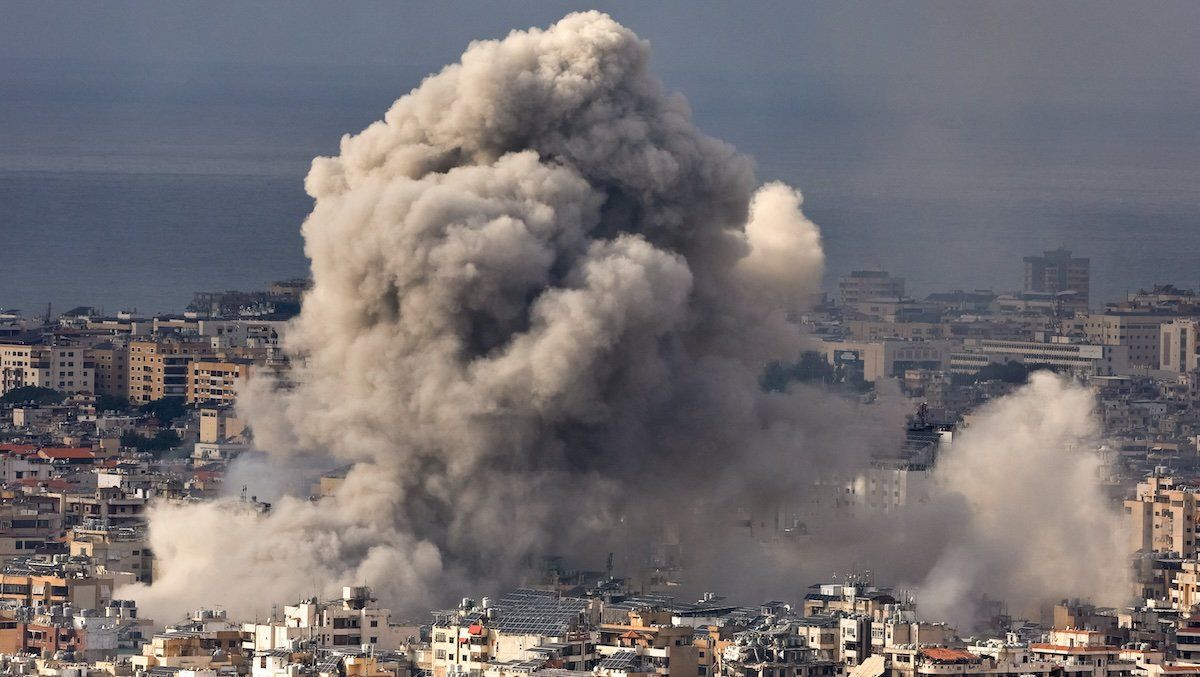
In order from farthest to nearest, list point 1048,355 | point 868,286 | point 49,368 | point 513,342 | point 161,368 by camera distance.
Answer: point 868,286 < point 1048,355 < point 49,368 < point 161,368 < point 513,342

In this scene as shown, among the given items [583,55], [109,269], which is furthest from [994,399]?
[109,269]

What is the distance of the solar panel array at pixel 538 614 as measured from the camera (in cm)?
4703

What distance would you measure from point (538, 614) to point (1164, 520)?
17.1 m

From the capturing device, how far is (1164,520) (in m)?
63.2

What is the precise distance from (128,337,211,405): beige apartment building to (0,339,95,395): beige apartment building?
3.00ft

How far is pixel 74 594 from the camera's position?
54.7 metres

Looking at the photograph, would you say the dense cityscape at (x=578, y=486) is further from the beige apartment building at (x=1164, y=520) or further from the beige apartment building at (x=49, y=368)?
the beige apartment building at (x=49, y=368)

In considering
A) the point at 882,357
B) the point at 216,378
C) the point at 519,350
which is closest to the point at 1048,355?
the point at 882,357

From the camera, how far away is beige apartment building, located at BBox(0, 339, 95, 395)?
9131 cm

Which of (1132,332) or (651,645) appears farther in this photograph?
(1132,332)

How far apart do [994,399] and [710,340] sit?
2089 cm

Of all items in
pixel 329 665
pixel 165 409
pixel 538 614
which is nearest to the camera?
pixel 329 665

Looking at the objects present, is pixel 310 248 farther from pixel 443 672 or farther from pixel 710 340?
pixel 443 672

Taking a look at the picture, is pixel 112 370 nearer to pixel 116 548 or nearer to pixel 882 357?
pixel 882 357
